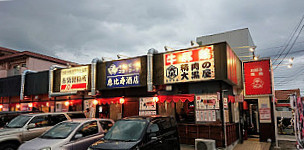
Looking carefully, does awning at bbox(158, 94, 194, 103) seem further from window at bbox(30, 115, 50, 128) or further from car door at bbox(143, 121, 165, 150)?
window at bbox(30, 115, 50, 128)

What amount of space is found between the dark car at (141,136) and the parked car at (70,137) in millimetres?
1106

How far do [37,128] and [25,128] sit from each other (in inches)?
21.7

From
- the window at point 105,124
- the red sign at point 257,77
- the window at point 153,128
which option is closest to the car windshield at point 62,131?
the window at point 105,124

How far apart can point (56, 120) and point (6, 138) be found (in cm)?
243

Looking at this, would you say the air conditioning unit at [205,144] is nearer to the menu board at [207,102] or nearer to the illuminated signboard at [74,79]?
the menu board at [207,102]

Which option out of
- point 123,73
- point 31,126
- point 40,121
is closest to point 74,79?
point 123,73

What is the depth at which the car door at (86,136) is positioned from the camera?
25.4 ft

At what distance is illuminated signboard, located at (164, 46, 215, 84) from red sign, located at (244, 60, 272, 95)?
5.51m

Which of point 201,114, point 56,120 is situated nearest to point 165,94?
point 201,114

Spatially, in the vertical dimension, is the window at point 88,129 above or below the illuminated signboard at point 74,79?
below

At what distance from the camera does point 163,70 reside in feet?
40.3

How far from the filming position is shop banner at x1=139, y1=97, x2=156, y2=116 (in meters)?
13.4

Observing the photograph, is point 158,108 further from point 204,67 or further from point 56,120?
point 56,120

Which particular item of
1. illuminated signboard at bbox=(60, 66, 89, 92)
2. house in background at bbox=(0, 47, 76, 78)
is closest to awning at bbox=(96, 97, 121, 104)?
illuminated signboard at bbox=(60, 66, 89, 92)
